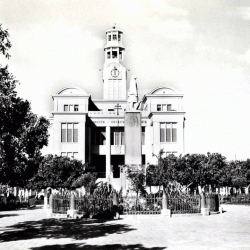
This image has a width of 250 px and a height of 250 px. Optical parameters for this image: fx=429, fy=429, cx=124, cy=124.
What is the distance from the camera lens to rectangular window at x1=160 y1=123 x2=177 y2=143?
60.2 m

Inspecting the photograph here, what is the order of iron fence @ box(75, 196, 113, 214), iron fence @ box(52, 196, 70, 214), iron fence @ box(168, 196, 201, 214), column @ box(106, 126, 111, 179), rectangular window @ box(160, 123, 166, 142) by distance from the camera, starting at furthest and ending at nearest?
column @ box(106, 126, 111, 179), rectangular window @ box(160, 123, 166, 142), iron fence @ box(52, 196, 70, 214), iron fence @ box(168, 196, 201, 214), iron fence @ box(75, 196, 113, 214)

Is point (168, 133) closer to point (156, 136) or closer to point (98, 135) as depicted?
point (156, 136)

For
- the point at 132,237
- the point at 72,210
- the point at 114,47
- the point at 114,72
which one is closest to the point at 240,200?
the point at 72,210

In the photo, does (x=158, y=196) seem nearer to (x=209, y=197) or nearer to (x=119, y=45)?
(x=209, y=197)

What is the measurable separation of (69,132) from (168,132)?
13.9 meters

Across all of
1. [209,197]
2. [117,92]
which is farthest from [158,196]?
[117,92]

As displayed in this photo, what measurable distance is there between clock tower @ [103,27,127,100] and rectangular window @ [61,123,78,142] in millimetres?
21632

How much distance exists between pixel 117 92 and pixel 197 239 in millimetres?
65929

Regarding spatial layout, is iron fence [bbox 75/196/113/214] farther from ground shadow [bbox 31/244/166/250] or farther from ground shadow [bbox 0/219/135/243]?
ground shadow [bbox 31/244/166/250]

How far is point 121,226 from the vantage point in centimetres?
2000

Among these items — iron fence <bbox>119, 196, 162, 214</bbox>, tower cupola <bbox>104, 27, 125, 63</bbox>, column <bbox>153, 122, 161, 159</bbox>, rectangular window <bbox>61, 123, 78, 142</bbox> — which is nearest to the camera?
iron fence <bbox>119, 196, 162, 214</bbox>

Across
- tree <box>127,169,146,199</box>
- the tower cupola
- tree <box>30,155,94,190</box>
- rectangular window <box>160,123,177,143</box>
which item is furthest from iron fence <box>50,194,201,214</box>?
the tower cupola

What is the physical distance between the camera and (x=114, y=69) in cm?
8094

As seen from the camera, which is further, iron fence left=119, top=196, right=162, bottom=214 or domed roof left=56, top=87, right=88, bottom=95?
domed roof left=56, top=87, right=88, bottom=95
